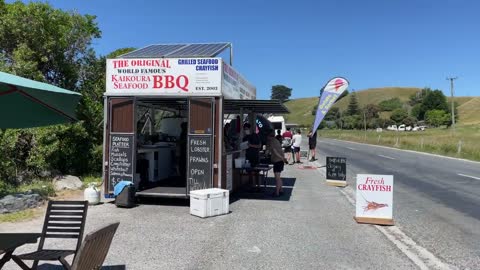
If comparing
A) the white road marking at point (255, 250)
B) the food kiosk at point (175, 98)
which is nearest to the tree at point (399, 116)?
the food kiosk at point (175, 98)

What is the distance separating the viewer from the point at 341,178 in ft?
49.2

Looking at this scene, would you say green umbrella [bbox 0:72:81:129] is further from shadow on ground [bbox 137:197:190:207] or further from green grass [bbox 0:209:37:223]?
shadow on ground [bbox 137:197:190:207]

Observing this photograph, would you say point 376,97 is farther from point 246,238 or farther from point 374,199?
point 246,238

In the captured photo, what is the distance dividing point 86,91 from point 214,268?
42.3ft

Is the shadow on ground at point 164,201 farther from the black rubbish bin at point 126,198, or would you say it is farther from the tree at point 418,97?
the tree at point 418,97

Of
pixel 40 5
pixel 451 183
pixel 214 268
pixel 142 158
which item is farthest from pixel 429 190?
pixel 40 5

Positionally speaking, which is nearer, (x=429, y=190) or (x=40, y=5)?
(x=429, y=190)

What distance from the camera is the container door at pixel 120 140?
429 inches

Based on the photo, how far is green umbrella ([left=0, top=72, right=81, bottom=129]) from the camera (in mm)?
3986

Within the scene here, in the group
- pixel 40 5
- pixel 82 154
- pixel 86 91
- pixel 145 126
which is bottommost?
pixel 82 154

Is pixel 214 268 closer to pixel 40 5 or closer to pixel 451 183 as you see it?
pixel 451 183

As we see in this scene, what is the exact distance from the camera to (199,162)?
10766mm

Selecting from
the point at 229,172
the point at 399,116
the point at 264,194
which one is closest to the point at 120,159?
the point at 229,172

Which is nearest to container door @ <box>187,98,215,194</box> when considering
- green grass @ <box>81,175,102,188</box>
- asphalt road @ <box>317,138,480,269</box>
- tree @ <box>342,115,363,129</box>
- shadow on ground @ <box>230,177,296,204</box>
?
shadow on ground @ <box>230,177,296,204</box>
